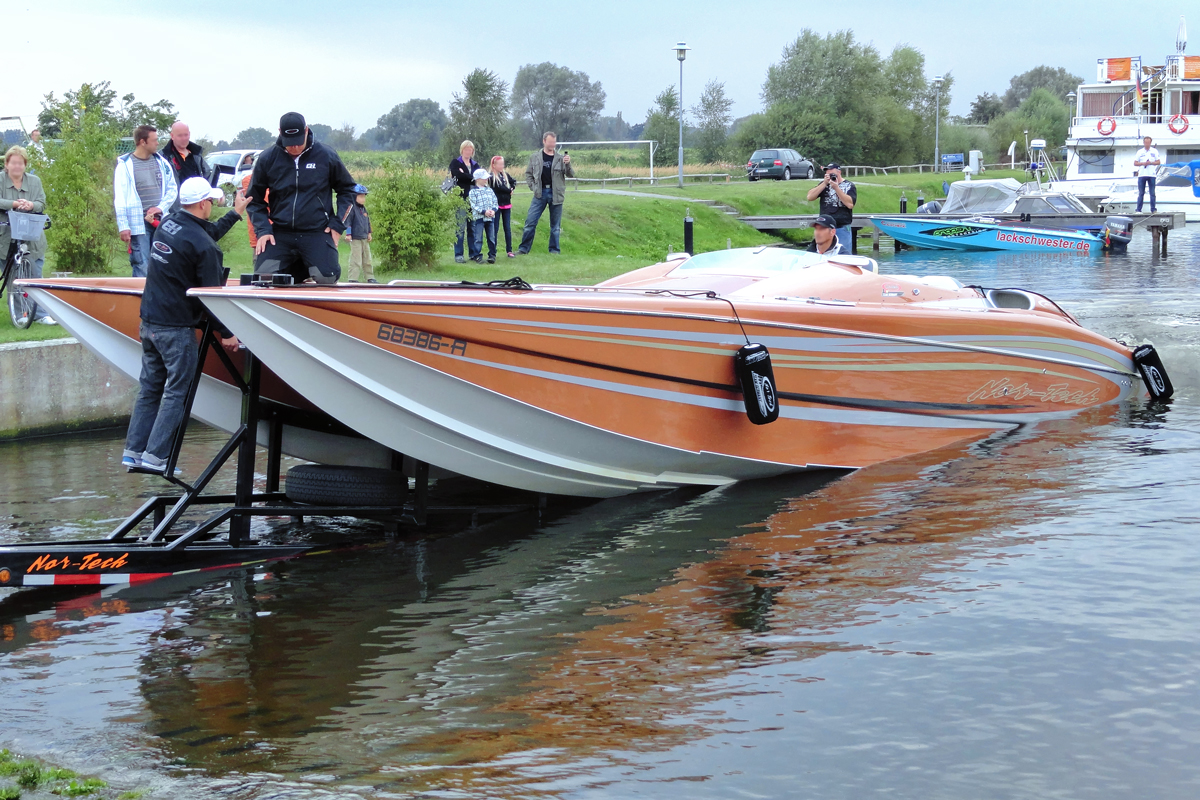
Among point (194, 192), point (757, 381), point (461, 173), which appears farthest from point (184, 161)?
point (461, 173)

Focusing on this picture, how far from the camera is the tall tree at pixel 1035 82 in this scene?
447 ft

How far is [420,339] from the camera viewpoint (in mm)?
5551

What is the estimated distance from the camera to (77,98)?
12734 mm

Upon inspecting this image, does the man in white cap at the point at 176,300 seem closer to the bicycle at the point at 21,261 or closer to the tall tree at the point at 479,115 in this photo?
the bicycle at the point at 21,261

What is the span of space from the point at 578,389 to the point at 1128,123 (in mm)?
38168

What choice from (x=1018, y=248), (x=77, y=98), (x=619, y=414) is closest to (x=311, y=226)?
(x=619, y=414)

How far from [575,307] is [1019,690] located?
291 cm

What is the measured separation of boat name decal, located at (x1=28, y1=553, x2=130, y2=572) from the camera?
5.18 metres

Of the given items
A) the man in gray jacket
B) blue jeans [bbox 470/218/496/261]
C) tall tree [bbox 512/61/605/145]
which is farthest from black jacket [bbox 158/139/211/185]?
tall tree [bbox 512/61/605/145]

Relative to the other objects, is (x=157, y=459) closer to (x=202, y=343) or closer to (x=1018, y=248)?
(x=202, y=343)

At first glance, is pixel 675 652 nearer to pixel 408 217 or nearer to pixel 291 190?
pixel 291 190

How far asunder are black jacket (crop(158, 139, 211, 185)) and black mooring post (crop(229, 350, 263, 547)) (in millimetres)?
4001

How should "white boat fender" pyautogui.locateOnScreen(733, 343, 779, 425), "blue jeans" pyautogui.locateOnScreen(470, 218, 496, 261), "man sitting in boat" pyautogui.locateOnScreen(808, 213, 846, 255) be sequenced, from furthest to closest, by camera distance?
"blue jeans" pyautogui.locateOnScreen(470, 218, 496, 261) → "man sitting in boat" pyautogui.locateOnScreen(808, 213, 846, 255) → "white boat fender" pyautogui.locateOnScreen(733, 343, 779, 425)

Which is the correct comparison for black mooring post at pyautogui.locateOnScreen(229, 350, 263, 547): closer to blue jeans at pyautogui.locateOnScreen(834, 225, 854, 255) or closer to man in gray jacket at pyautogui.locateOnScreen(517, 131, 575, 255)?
blue jeans at pyautogui.locateOnScreen(834, 225, 854, 255)
